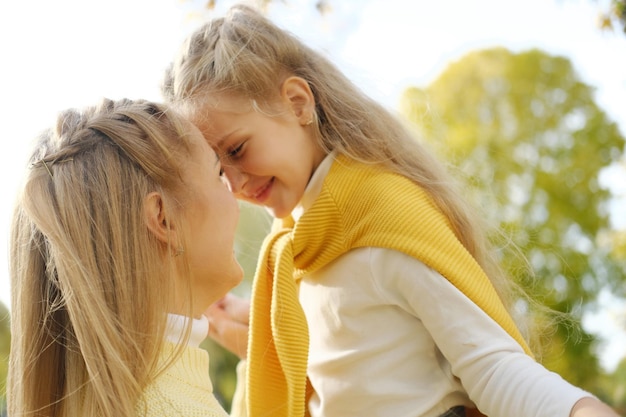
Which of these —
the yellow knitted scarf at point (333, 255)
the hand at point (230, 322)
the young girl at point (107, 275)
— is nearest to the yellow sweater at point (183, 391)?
the young girl at point (107, 275)

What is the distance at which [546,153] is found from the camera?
14.0 m

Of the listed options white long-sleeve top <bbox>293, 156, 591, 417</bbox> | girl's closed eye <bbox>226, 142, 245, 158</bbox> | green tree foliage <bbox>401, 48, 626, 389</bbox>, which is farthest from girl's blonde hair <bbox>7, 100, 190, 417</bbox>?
green tree foliage <bbox>401, 48, 626, 389</bbox>

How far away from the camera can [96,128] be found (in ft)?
5.49

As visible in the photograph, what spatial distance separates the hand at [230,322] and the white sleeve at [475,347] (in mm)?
701

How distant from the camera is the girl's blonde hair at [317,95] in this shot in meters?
2.11

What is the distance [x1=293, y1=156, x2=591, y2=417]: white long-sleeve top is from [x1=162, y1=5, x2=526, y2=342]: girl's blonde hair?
13cm

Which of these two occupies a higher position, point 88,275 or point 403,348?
point 88,275

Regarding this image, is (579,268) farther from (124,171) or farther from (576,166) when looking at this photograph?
(124,171)

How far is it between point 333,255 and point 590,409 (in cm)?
68

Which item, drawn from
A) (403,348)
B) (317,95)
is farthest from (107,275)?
(317,95)

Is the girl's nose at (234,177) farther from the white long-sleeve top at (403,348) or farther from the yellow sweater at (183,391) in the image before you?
the yellow sweater at (183,391)

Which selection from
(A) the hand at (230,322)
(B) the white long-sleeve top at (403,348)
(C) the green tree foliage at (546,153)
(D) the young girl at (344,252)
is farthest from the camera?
(C) the green tree foliage at (546,153)

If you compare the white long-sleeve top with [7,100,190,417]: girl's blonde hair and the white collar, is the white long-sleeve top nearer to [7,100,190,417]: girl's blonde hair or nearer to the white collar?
the white collar

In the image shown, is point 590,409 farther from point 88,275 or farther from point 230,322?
point 230,322
